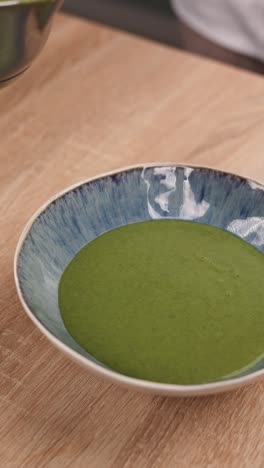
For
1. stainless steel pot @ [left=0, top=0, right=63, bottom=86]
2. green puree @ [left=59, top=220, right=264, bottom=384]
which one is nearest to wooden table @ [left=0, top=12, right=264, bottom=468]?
green puree @ [left=59, top=220, right=264, bottom=384]

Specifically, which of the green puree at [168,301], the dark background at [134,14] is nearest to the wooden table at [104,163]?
the green puree at [168,301]

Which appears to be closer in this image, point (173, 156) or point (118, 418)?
point (118, 418)

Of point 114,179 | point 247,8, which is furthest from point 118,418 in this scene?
point 247,8

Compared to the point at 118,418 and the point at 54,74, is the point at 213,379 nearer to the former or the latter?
the point at 118,418

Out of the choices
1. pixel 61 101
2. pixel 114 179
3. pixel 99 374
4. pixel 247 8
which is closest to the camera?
pixel 99 374

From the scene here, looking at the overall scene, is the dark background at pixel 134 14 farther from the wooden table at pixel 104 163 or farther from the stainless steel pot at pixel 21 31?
the stainless steel pot at pixel 21 31

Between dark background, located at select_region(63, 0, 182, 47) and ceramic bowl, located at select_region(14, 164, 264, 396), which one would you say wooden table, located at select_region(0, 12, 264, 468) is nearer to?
ceramic bowl, located at select_region(14, 164, 264, 396)

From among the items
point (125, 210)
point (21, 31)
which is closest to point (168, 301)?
point (125, 210)

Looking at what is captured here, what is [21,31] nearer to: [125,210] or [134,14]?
[125,210]
